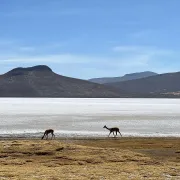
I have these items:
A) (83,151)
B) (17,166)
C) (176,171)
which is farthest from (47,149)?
(176,171)

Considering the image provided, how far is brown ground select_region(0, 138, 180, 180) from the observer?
1642cm

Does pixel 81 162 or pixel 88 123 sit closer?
pixel 81 162

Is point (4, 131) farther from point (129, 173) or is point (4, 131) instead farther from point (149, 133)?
point (129, 173)

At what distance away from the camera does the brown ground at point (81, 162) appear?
1642cm

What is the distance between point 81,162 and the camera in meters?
20.5

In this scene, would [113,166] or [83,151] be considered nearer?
[113,166]

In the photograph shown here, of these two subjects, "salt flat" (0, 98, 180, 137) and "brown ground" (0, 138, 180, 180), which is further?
"salt flat" (0, 98, 180, 137)

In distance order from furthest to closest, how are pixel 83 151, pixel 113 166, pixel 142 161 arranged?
pixel 83 151, pixel 142 161, pixel 113 166

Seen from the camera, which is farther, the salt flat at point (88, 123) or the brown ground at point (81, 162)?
the salt flat at point (88, 123)

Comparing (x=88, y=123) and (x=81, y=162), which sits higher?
(x=88, y=123)

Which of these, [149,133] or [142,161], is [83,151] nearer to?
[142,161]

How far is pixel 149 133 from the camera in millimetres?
41344

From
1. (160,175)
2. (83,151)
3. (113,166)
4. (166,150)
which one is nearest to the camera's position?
(160,175)

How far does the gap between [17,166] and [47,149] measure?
15.9 ft
